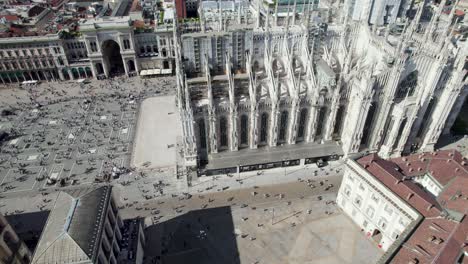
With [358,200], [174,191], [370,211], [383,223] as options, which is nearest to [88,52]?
[174,191]

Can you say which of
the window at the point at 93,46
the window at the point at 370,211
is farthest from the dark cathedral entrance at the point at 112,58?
the window at the point at 370,211

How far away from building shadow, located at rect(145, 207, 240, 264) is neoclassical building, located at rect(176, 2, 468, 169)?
14093 millimetres

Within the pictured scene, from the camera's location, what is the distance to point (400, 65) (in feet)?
218

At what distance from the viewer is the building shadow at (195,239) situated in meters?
59.2

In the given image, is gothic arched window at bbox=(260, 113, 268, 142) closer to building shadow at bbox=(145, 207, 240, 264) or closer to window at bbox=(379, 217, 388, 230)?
building shadow at bbox=(145, 207, 240, 264)

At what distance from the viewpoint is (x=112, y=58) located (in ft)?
416

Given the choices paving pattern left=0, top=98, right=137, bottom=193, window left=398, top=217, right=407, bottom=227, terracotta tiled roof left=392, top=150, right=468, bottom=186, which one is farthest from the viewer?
paving pattern left=0, top=98, right=137, bottom=193

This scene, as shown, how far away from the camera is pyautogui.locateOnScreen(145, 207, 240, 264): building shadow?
194 ft

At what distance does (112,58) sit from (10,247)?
3734 inches

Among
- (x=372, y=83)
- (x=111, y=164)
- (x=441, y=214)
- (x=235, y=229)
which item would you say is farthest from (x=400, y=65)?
(x=111, y=164)

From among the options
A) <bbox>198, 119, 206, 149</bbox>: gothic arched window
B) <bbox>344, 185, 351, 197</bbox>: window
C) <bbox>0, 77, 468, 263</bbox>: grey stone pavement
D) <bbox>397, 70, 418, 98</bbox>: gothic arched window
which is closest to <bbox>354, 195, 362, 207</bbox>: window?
<bbox>344, 185, 351, 197</bbox>: window

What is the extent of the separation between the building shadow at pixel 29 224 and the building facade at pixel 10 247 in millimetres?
14556

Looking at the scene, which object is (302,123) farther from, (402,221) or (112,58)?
(112,58)

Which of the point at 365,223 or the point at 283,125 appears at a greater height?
the point at 283,125
